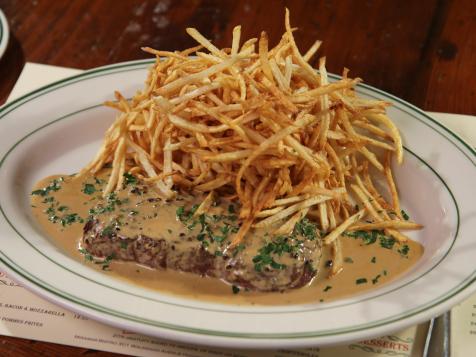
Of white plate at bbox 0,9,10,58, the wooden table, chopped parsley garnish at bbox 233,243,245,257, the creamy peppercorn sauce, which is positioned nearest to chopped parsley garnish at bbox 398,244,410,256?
the creamy peppercorn sauce

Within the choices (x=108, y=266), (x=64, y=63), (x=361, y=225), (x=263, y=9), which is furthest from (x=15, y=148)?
(x=263, y=9)

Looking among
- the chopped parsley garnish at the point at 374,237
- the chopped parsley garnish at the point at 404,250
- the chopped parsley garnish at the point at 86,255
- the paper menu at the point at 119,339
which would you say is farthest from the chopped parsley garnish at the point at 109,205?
the chopped parsley garnish at the point at 404,250

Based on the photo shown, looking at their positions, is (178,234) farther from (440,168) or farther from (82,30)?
(82,30)

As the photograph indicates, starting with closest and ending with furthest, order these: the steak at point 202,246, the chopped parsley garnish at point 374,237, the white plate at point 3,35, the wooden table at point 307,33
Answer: the steak at point 202,246
the chopped parsley garnish at point 374,237
the white plate at point 3,35
the wooden table at point 307,33

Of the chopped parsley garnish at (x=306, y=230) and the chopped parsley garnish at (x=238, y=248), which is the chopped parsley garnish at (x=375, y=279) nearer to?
the chopped parsley garnish at (x=306, y=230)

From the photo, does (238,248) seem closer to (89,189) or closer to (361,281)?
(361,281)
